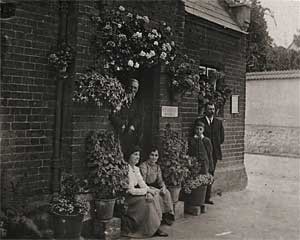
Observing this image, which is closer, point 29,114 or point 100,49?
point 29,114

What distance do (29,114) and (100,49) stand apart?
4.62ft

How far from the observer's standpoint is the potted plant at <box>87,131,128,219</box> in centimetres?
612

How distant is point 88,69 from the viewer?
20.3 feet

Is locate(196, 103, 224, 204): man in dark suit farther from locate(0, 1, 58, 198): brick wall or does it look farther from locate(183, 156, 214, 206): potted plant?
locate(0, 1, 58, 198): brick wall

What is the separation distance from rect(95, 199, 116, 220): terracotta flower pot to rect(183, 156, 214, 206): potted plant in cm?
208

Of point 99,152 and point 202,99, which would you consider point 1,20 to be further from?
point 202,99

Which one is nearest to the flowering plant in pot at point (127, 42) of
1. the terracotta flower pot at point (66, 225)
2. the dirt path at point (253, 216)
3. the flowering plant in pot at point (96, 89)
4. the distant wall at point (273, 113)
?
the flowering plant in pot at point (96, 89)

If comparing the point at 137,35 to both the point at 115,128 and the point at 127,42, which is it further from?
the point at 115,128

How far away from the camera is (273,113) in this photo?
20.1 metres

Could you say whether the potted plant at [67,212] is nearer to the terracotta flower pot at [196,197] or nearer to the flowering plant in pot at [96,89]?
the flowering plant in pot at [96,89]

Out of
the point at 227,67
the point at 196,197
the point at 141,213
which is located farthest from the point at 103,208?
the point at 227,67

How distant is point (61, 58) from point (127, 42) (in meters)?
1.17

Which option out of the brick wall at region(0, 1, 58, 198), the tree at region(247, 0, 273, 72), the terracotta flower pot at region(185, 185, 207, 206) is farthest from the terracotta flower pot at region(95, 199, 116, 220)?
the tree at region(247, 0, 273, 72)

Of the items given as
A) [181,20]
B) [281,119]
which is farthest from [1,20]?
[281,119]
